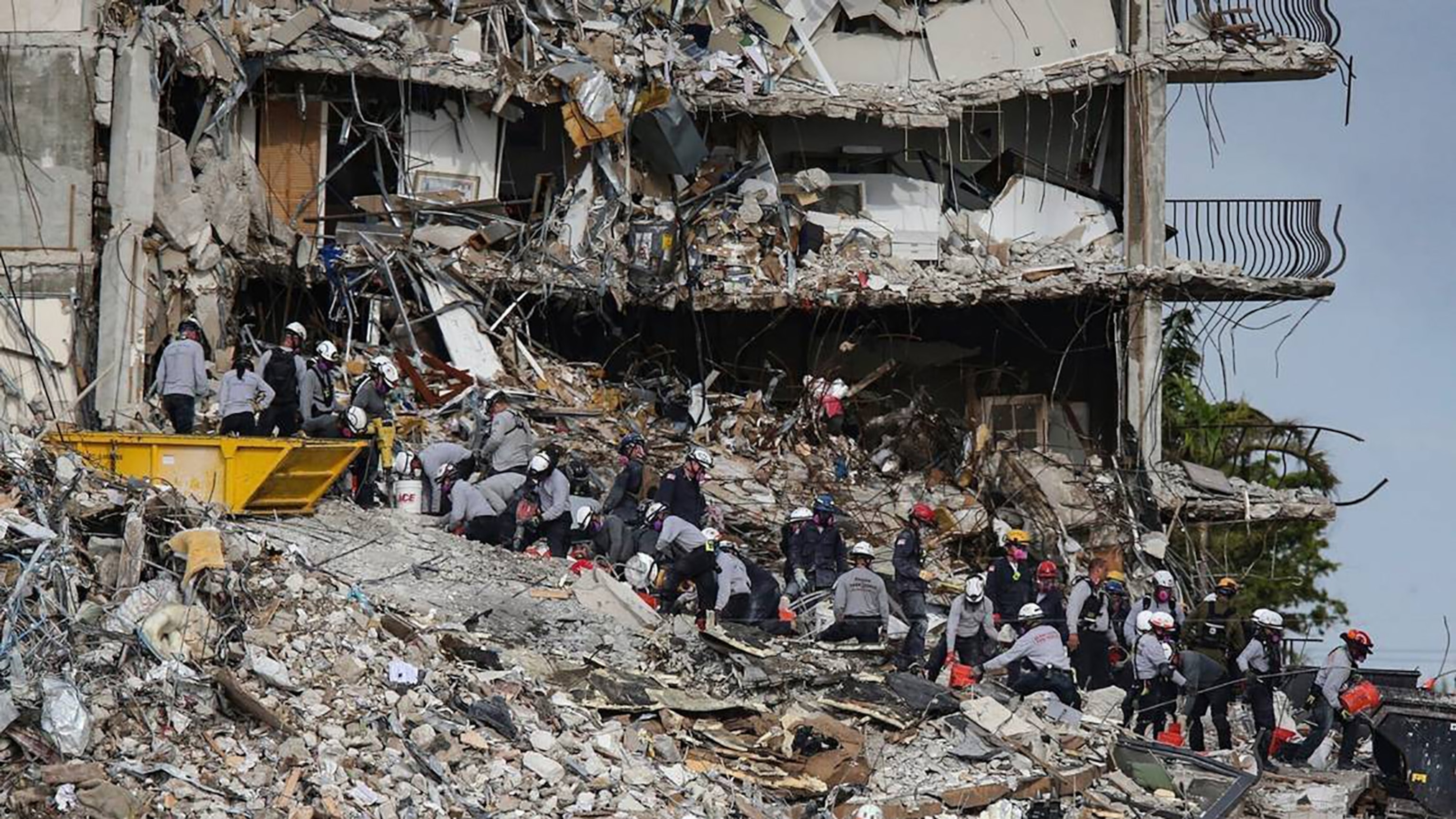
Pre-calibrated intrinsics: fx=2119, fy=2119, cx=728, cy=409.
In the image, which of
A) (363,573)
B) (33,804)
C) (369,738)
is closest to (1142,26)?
(363,573)

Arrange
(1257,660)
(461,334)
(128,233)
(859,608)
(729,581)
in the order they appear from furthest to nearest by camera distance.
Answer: (461,334), (128,233), (729,581), (859,608), (1257,660)

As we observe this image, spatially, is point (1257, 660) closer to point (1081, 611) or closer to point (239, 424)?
point (1081, 611)

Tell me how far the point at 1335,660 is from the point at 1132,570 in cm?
698

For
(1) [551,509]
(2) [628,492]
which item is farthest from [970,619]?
(1) [551,509]

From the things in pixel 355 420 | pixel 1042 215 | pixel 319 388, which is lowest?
pixel 355 420

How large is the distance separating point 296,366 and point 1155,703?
27.1ft

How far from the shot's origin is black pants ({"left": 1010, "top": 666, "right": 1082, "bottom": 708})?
17.4 m

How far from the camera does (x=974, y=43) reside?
27047 millimetres

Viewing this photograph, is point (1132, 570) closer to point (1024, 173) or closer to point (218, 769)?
point (1024, 173)

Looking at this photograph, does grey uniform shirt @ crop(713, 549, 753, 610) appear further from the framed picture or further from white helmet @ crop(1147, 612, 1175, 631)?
the framed picture

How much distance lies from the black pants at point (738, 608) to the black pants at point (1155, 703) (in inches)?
136

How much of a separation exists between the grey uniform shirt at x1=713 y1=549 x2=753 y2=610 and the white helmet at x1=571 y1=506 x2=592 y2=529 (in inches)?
60.1

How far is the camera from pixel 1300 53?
26016 millimetres

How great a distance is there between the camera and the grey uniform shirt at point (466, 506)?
1930 centimetres
